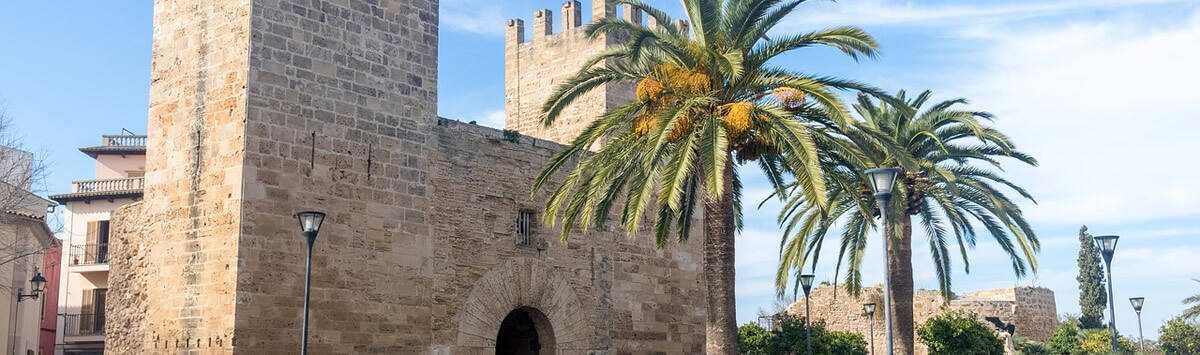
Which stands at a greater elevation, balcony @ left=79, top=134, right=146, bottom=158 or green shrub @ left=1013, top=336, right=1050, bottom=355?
balcony @ left=79, top=134, right=146, bottom=158

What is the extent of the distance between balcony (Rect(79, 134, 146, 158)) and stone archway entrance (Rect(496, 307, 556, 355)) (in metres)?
15.5

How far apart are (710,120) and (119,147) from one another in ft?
68.9

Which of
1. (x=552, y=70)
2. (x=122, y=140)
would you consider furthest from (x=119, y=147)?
(x=552, y=70)

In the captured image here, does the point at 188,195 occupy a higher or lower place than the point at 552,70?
lower

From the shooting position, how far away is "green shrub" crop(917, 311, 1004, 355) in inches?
896

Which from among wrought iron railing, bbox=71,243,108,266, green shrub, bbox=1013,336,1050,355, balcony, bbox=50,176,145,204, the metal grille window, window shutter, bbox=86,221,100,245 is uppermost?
balcony, bbox=50,176,145,204

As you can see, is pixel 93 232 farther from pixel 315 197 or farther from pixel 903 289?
pixel 903 289

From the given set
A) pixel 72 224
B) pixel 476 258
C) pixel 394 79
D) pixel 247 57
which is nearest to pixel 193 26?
pixel 247 57

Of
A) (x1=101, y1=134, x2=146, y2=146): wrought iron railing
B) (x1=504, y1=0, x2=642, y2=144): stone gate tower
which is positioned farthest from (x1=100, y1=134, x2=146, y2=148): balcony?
(x1=504, y1=0, x2=642, y2=144): stone gate tower

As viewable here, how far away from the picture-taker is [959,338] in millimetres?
22859

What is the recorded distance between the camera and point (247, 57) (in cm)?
1312

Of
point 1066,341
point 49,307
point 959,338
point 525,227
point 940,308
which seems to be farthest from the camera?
point 49,307

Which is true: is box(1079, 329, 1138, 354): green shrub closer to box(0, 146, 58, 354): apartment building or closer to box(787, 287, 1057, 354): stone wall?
box(787, 287, 1057, 354): stone wall

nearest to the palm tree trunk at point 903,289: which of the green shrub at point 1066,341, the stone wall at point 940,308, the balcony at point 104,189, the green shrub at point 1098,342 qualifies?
the green shrub at point 1098,342
